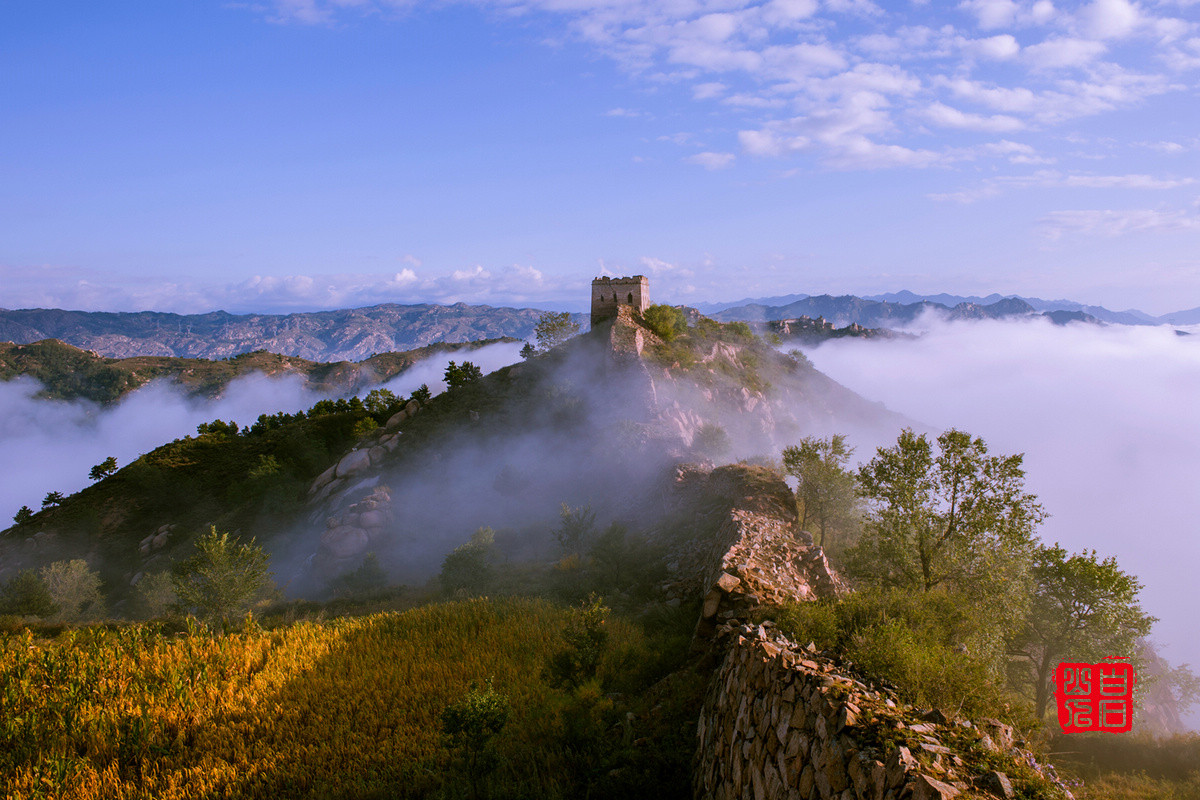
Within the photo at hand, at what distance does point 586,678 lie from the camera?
556 inches

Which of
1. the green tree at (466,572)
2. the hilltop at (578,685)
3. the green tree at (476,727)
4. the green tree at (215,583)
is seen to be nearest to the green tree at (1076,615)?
the hilltop at (578,685)

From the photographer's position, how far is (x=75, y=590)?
42062mm

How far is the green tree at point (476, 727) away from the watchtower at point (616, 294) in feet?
208

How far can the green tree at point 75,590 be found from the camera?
128ft

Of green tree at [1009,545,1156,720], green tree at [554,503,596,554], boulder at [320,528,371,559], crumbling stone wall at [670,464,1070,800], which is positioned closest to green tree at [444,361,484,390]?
boulder at [320,528,371,559]

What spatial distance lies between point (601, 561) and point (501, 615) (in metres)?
8.44

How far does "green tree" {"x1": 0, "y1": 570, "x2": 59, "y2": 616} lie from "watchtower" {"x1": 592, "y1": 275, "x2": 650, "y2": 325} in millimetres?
58316

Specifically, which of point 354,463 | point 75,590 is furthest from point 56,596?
point 354,463

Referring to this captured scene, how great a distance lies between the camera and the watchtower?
71.8m

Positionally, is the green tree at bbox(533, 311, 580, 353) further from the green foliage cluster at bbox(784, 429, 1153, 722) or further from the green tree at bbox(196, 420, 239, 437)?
the green foliage cluster at bbox(784, 429, 1153, 722)

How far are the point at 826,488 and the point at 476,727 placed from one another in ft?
81.4

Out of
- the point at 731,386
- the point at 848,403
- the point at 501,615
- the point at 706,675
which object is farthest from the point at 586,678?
the point at 848,403

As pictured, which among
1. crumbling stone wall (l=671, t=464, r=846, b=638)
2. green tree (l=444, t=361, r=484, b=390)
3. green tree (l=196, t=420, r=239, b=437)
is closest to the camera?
crumbling stone wall (l=671, t=464, r=846, b=638)

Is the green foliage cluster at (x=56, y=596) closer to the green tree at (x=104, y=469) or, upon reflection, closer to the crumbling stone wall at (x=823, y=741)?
the green tree at (x=104, y=469)
